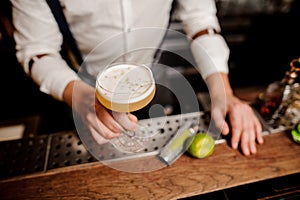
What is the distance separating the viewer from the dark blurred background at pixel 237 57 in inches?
105

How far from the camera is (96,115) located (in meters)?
1.27

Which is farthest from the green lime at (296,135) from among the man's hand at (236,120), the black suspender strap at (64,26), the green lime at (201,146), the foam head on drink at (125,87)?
the black suspender strap at (64,26)

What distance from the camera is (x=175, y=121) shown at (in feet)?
5.17

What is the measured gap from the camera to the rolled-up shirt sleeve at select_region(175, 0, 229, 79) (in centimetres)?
168

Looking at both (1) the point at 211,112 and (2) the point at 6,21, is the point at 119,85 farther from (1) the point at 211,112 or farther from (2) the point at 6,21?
(2) the point at 6,21

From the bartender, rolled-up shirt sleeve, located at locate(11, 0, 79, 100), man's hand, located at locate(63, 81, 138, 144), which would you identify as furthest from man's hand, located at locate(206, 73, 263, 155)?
rolled-up shirt sleeve, located at locate(11, 0, 79, 100)

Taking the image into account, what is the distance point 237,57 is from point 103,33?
250 centimetres

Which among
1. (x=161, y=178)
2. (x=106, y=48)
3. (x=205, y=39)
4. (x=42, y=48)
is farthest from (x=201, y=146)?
(x=42, y=48)

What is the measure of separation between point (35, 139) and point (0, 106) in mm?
1655

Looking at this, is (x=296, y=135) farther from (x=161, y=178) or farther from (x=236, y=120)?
(x=161, y=178)

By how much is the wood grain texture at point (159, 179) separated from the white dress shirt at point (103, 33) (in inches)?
19.2

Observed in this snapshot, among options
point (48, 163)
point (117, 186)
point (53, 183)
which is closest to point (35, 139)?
point (48, 163)

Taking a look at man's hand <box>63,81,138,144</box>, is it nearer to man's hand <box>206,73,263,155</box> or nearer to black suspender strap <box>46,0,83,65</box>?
black suspender strap <box>46,0,83,65</box>

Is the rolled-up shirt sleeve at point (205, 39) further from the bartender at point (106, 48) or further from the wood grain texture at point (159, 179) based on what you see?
the wood grain texture at point (159, 179)
